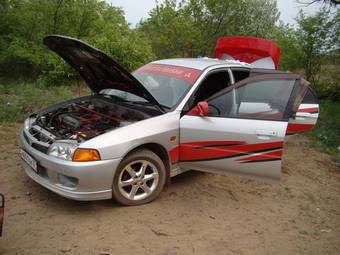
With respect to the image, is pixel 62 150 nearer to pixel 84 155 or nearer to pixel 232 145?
pixel 84 155

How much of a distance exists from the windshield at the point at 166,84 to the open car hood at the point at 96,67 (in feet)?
0.37

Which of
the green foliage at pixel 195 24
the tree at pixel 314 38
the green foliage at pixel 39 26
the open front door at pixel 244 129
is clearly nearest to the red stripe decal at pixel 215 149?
the open front door at pixel 244 129

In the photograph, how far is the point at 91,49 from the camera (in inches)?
149

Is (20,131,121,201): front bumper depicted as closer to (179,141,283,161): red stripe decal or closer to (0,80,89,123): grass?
(179,141,283,161): red stripe decal

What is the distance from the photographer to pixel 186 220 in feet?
12.1

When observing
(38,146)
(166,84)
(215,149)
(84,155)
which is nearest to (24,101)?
(38,146)

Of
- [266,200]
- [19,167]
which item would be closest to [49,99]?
[19,167]

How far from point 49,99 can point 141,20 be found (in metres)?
11.7

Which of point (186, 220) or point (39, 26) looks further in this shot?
point (39, 26)

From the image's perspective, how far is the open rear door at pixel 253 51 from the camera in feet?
21.6

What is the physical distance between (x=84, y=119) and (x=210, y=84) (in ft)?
5.98

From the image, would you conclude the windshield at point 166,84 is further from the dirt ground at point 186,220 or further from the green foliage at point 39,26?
the green foliage at point 39,26

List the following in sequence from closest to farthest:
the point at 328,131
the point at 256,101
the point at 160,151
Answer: the point at 160,151 → the point at 256,101 → the point at 328,131

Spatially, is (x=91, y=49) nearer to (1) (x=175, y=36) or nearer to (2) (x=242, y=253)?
(2) (x=242, y=253)
